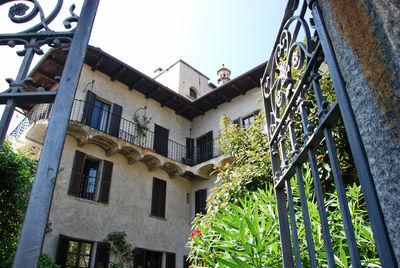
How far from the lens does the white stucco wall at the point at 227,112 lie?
14.7 m

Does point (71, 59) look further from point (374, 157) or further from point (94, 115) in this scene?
point (94, 115)

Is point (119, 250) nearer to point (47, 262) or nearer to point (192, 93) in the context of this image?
point (47, 262)

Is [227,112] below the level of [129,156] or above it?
above

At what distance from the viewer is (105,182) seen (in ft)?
38.9

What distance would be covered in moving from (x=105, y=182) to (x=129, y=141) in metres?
2.25

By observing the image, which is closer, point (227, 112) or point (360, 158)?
point (360, 158)

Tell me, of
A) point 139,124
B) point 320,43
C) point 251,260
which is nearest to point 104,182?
point 139,124

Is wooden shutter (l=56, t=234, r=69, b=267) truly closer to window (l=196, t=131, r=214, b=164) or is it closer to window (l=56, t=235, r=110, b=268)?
window (l=56, t=235, r=110, b=268)

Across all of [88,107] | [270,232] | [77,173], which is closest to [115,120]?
[88,107]

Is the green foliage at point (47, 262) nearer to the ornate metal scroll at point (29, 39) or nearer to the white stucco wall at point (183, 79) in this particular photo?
the ornate metal scroll at point (29, 39)

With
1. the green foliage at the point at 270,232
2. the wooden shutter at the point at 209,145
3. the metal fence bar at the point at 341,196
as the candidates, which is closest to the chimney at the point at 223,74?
the wooden shutter at the point at 209,145

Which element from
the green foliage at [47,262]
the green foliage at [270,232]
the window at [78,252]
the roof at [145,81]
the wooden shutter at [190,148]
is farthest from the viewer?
the wooden shutter at [190,148]

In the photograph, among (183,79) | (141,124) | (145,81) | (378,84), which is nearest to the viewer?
(378,84)

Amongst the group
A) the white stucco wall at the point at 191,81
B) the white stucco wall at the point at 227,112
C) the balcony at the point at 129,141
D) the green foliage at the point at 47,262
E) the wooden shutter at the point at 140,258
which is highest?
the white stucco wall at the point at 191,81
